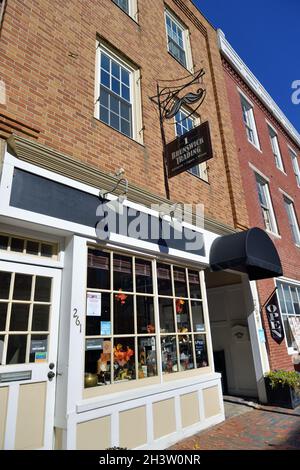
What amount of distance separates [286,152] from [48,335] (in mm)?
13905

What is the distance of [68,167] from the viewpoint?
14.8ft

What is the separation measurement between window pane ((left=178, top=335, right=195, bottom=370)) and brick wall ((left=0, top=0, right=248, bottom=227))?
2823mm

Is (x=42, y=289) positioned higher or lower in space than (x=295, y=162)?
lower

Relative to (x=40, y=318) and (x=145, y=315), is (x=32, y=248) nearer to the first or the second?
(x=40, y=318)

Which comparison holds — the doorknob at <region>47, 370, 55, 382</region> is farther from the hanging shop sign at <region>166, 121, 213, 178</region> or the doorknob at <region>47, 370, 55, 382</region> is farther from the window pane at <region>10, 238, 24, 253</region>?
the hanging shop sign at <region>166, 121, 213, 178</region>

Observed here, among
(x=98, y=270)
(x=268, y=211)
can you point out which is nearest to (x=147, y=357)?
(x=98, y=270)

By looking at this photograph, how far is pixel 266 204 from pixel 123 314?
8.02 metres

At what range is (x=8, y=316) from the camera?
367 centimetres

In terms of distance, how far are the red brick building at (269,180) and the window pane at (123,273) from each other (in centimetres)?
473

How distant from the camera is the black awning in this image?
6312mm

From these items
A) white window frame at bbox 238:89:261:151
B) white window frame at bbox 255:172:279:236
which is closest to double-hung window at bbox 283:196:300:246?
white window frame at bbox 255:172:279:236

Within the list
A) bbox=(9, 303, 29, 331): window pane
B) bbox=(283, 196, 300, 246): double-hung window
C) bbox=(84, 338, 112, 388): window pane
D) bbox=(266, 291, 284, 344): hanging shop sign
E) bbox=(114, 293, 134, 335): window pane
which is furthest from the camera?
bbox=(283, 196, 300, 246): double-hung window

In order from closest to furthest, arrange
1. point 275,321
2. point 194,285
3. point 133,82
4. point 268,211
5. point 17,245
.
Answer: point 17,245 → point 194,285 → point 133,82 → point 275,321 → point 268,211

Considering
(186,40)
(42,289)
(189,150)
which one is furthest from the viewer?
(186,40)
